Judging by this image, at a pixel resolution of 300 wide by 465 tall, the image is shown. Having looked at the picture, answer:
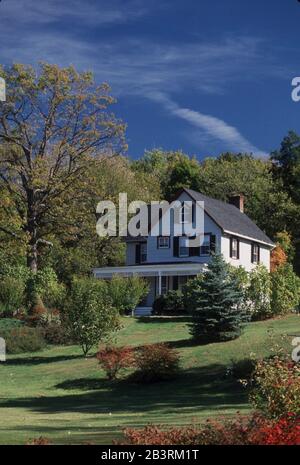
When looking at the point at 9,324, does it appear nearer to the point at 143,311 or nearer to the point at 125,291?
the point at 125,291

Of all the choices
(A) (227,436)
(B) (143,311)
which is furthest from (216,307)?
(A) (227,436)

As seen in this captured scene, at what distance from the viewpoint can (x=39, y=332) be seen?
35219mm

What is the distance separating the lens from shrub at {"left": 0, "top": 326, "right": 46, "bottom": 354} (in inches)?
1331

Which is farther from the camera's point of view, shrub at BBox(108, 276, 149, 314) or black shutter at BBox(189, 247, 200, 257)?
black shutter at BBox(189, 247, 200, 257)

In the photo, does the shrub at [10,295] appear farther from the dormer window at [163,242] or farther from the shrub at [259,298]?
the shrub at [259,298]

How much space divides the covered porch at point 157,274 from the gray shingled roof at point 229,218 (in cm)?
344

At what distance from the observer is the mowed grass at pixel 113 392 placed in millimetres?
15234

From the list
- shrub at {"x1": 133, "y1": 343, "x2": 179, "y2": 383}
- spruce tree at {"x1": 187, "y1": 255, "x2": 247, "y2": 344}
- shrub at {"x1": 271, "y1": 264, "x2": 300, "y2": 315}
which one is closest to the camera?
shrub at {"x1": 133, "y1": 343, "x2": 179, "y2": 383}

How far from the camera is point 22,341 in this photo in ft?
111

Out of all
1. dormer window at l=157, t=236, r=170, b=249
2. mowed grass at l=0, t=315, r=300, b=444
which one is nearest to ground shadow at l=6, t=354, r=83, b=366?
mowed grass at l=0, t=315, r=300, b=444

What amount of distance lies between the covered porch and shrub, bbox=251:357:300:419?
32313 millimetres

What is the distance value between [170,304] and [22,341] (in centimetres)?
→ 1116

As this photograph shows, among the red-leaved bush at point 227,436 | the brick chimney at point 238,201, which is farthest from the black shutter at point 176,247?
the red-leaved bush at point 227,436

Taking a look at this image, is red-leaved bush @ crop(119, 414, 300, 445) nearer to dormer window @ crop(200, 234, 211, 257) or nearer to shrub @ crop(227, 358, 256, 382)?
shrub @ crop(227, 358, 256, 382)
